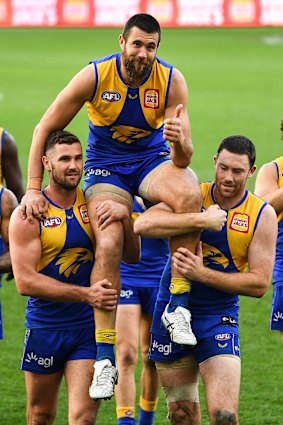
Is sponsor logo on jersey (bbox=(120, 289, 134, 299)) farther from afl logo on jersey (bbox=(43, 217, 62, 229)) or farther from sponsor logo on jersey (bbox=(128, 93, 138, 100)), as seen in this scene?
sponsor logo on jersey (bbox=(128, 93, 138, 100))

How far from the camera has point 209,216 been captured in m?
7.21

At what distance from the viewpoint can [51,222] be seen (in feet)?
24.9

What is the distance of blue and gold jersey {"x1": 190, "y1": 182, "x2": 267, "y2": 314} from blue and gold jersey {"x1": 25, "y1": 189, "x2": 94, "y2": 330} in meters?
0.78

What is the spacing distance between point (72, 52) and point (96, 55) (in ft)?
8.95

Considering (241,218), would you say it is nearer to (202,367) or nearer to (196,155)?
(202,367)

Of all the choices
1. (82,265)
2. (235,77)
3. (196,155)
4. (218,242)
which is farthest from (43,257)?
(235,77)

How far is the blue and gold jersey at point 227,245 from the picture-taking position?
7.63 metres

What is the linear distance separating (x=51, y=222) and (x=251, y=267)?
1409 millimetres

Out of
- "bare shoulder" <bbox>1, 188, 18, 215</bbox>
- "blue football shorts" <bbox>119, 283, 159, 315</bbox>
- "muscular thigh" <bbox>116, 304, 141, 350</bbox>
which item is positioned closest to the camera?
"bare shoulder" <bbox>1, 188, 18, 215</bbox>

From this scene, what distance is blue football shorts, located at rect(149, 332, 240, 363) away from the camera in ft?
24.7

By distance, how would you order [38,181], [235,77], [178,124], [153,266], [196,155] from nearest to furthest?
[178,124]
[38,181]
[153,266]
[196,155]
[235,77]

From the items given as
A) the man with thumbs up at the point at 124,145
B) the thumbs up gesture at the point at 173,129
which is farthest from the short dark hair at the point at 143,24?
the thumbs up gesture at the point at 173,129

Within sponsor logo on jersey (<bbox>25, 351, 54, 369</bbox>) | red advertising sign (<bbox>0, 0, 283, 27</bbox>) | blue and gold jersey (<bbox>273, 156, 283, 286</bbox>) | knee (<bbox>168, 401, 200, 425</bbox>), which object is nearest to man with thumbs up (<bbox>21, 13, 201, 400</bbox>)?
sponsor logo on jersey (<bbox>25, 351, 54, 369</bbox>)

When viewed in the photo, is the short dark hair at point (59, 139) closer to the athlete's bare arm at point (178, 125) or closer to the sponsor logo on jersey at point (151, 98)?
the sponsor logo on jersey at point (151, 98)
